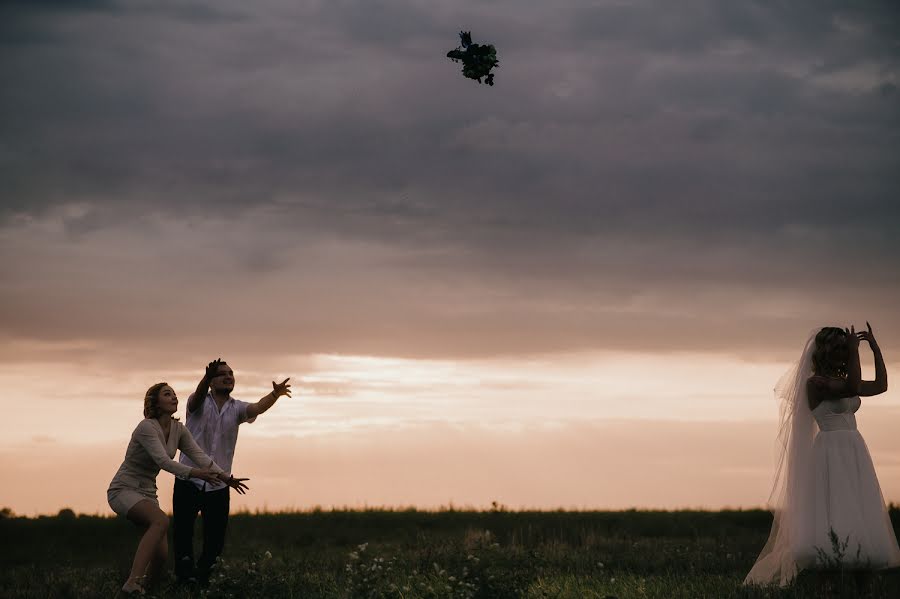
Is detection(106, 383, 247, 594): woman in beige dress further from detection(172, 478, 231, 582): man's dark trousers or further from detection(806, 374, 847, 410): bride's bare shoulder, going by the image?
detection(806, 374, 847, 410): bride's bare shoulder

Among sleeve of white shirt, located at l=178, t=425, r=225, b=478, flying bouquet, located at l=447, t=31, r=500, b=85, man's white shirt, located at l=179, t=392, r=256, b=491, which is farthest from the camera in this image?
man's white shirt, located at l=179, t=392, r=256, b=491

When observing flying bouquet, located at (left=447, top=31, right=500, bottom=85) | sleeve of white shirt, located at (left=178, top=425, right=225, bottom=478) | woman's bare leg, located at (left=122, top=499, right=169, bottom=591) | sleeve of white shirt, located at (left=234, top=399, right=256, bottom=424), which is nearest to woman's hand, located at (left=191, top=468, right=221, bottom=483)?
sleeve of white shirt, located at (left=178, top=425, right=225, bottom=478)

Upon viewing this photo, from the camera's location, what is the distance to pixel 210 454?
12930 millimetres

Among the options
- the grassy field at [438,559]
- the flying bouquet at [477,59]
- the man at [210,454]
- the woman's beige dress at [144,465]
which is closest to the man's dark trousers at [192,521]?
the man at [210,454]

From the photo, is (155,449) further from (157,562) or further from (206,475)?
(157,562)

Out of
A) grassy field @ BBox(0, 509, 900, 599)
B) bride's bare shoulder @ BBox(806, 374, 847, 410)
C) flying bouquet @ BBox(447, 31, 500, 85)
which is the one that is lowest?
grassy field @ BBox(0, 509, 900, 599)

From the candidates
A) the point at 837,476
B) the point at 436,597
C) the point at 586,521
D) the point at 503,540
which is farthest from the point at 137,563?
the point at 586,521

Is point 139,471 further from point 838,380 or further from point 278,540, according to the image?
point 278,540

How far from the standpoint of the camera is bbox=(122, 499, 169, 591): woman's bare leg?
11.4m

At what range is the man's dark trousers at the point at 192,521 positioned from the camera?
1248 centimetres

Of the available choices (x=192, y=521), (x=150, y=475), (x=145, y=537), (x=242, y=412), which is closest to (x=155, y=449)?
(x=150, y=475)

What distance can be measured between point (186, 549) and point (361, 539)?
1333 centimetres

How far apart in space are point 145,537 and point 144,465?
2.95ft

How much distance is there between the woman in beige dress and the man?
0.62 metres
